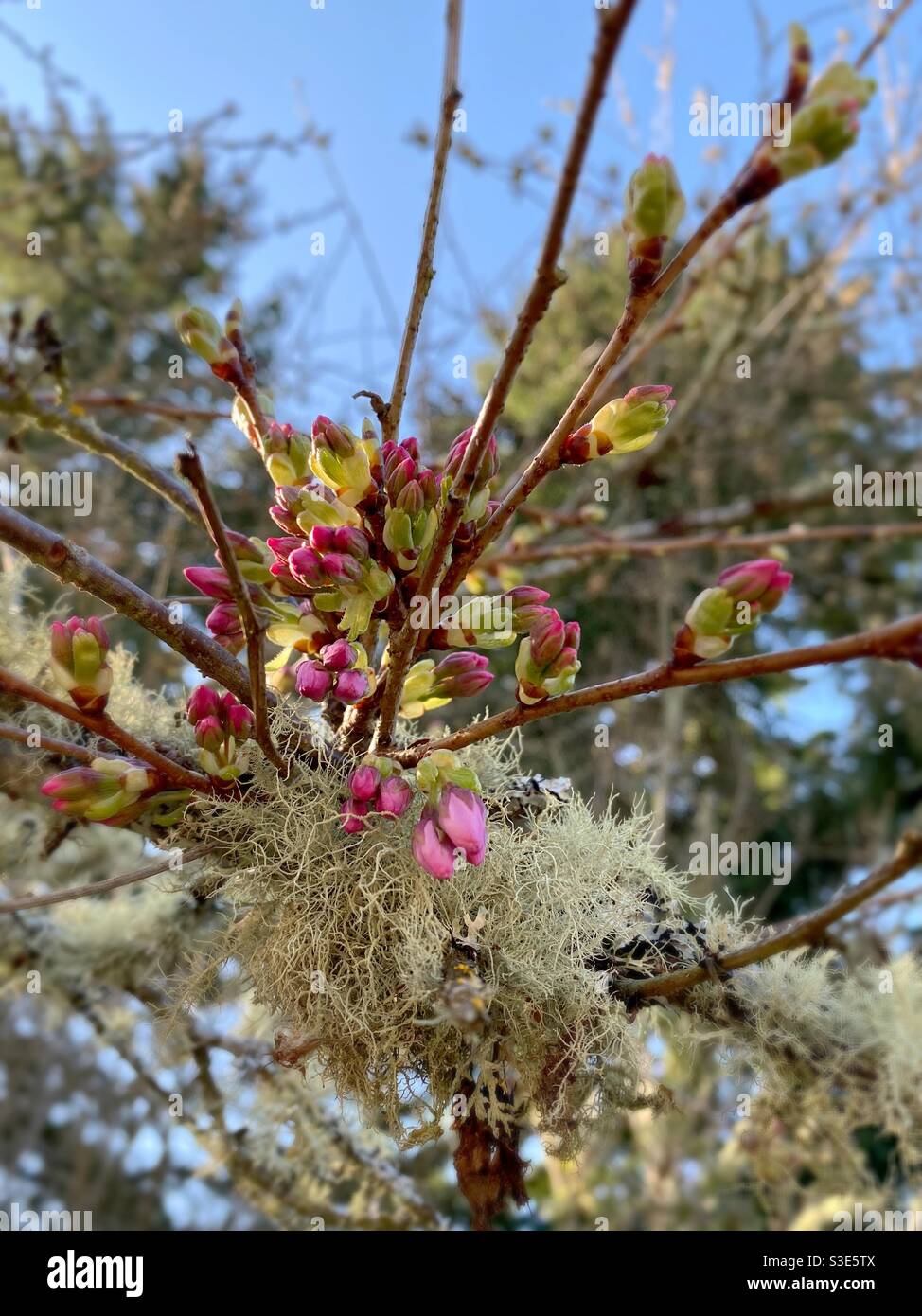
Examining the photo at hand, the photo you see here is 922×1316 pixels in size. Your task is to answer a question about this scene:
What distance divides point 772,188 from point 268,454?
15.9 inches

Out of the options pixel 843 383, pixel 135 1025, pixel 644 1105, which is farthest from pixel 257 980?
pixel 843 383

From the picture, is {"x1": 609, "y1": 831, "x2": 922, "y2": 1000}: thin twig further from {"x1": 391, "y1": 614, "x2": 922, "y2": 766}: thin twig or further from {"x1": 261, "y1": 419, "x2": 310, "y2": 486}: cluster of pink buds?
{"x1": 261, "y1": 419, "x2": 310, "y2": 486}: cluster of pink buds

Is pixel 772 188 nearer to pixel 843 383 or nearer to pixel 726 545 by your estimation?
pixel 726 545

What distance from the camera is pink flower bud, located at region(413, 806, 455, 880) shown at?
60cm

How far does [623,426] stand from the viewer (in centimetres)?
61

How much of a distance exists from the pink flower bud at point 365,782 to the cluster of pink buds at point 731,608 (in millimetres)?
213

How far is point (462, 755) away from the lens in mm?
778

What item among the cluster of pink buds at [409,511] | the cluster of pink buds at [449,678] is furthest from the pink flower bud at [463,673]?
the cluster of pink buds at [409,511]

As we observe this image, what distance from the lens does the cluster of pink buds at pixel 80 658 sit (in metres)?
0.61

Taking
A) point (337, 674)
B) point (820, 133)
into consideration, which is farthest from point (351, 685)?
point (820, 133)

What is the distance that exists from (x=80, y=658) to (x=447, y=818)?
25 cm

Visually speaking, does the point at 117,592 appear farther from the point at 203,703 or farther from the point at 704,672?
the point at 704,672

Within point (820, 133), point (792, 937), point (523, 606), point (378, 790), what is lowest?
point (792, 937)

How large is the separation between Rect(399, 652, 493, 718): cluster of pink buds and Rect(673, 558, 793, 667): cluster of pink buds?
7.5 inches
